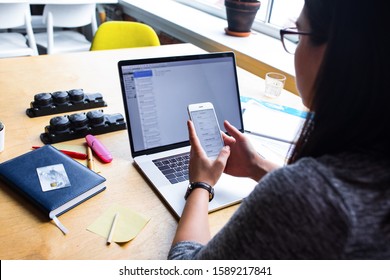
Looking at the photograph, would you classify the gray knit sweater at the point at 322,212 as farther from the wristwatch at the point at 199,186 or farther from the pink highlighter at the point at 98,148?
the pink highlighter at the point at 98,148

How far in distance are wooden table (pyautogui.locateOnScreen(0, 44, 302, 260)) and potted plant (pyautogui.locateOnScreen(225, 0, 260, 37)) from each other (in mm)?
793

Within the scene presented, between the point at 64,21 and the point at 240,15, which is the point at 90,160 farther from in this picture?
the point at 64,21

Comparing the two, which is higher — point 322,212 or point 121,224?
point 322,212

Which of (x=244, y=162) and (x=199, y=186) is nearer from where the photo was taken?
(x=199, y=186)

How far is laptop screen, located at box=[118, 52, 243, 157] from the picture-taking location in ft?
3.21

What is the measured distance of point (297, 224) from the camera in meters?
0.48

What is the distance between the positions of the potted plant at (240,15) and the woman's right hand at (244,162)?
138 centimetres

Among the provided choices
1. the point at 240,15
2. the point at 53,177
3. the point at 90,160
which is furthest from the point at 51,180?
the point at 240,15

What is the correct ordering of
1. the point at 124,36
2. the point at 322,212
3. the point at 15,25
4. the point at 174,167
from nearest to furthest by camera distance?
the point at 322,212, the point at 174,167, the point at 124,36, the point at 15,25

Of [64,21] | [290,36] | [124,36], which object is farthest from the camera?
[64,21]

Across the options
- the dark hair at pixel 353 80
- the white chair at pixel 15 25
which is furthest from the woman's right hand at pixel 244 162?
the white chair at pixel 15 25

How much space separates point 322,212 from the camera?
0.46 metres

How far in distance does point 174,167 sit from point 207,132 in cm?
13

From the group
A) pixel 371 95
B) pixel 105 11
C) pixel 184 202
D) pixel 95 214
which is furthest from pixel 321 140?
pixel 105 11
